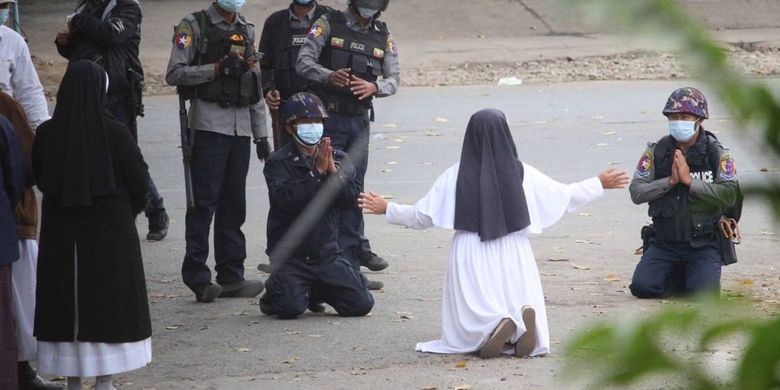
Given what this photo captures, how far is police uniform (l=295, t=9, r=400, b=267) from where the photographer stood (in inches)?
321

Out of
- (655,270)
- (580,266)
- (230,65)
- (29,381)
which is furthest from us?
(580,266)

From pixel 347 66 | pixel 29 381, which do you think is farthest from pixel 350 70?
pixel 29 381

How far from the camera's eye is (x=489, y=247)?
645cm

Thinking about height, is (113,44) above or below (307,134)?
above

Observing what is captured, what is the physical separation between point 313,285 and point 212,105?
4.23 feet

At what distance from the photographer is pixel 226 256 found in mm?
7754

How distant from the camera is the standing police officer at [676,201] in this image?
292 inches

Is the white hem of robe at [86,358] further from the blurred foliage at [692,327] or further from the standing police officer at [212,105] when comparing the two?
the blurred foliage at [692,327]

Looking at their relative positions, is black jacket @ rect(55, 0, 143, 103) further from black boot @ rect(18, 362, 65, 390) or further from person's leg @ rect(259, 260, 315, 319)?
black boot @ rect(18, 362, 65, 390)

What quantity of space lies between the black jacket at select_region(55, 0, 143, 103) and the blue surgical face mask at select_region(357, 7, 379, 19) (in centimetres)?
150

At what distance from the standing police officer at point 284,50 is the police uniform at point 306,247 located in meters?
1.23

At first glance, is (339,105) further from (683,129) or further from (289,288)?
(683,129)

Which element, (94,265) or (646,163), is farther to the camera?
(646,163)

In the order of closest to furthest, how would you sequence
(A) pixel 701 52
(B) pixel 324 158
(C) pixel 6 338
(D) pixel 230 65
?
1. (A) pixel 701 52
2. (C) pixel 6 338
3. (B) pixel 324 158
4. (D) pixel 230 65
